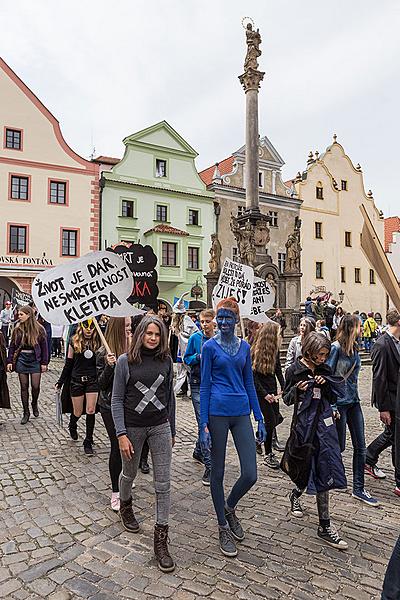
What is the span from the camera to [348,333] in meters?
5.27

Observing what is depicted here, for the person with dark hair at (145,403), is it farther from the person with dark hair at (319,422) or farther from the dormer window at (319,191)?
the dormer window at (319,191)

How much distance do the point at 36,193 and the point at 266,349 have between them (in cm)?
2524

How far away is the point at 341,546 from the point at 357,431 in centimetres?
149

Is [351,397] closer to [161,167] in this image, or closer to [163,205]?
[163,205]

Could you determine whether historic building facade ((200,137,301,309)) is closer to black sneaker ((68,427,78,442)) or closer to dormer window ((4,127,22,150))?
dormer window ((4,127,22,150))

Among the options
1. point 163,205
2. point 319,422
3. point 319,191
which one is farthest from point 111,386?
point 319,191

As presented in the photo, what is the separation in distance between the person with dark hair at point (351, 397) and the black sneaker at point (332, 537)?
1051 millimetres

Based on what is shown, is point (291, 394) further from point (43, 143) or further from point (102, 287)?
point (43, 143)

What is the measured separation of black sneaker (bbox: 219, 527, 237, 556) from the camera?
3.79 m

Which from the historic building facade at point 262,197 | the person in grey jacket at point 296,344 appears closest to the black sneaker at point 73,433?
the person in grey jacket at point 296,344

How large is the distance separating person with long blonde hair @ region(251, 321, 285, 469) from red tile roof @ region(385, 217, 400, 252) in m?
44.4

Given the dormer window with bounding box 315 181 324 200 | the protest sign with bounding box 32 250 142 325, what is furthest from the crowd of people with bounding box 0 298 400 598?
the dormer window with bounding box 315 181 324 200

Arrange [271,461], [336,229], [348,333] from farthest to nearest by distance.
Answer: [336,229] < [271,461] < [348,333]

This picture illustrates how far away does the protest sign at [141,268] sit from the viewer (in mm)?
7770
